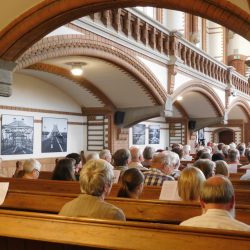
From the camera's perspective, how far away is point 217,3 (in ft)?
14.0

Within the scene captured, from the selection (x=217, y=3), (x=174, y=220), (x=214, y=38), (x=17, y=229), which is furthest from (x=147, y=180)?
(x=214, y=38)

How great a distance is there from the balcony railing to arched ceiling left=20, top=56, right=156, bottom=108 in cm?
85

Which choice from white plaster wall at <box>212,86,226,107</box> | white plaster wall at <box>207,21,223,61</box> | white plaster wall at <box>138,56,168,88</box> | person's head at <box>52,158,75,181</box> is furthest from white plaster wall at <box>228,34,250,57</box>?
person's head at <box>52,158,75,181</box>

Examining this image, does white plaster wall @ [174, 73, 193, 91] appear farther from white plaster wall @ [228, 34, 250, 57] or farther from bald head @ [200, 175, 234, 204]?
white plaster wall @ [228, 34, 250, 57]

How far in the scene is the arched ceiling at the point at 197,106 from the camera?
15.7 metres

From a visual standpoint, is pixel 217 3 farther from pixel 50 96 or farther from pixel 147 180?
pixel 50 96

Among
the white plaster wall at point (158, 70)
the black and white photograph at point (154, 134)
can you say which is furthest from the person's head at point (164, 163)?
the black and white photograph at point (154, 134)

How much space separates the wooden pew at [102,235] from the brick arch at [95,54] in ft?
15.3

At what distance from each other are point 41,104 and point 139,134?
5284mm

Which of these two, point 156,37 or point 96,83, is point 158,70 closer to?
point 156,37

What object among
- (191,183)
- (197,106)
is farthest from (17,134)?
(197,106)

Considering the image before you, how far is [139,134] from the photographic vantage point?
15.4m

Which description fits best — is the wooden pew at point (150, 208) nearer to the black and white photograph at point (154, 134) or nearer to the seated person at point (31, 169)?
the seated person at point (31, 169)

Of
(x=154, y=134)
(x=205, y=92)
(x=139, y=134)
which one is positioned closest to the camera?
(x=205, y=92)
